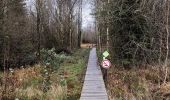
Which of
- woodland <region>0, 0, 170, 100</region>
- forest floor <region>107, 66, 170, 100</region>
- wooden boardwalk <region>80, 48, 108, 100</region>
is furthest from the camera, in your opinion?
woodland <region>0, 0, 170, 100</region>

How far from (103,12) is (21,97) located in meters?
11.9

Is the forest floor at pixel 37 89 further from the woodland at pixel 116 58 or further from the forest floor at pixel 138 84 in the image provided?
the forest floor at pixel 138 84

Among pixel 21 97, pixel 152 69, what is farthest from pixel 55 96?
pixel 152 69

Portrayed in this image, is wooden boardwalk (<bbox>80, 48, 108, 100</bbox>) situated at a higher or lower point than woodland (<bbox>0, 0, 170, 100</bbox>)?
lower

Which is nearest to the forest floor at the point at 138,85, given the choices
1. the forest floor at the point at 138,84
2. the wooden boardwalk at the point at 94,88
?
the forest floor at the point at 138,84

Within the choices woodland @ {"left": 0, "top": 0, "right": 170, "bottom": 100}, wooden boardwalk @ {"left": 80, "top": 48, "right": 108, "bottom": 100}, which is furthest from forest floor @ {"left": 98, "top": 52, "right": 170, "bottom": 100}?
wooden boardwalk @ {"left": 80, "top": 48, "right": 108, "bottom": 100}

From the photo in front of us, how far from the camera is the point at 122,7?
80.5 ft

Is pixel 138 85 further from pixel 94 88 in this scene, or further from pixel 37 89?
pixel 37 89

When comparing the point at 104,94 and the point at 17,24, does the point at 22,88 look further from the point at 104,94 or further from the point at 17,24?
the point at 17,24

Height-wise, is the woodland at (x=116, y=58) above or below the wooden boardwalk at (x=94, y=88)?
above

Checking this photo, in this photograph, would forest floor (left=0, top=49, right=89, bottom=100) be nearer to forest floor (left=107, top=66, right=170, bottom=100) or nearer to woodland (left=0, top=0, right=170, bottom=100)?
woodland (left=0, top=0, right=170, bottom=100)

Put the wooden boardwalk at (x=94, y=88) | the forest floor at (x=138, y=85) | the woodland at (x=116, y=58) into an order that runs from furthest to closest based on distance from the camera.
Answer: the woodland at (x=116, y=58)
the forest floor at (x=138, y=85)
the wooden boardwalk at (x=94, y=88)

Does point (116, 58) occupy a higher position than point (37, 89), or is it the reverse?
point (116, 58)

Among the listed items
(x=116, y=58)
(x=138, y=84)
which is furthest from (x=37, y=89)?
(x=116, y=58)
